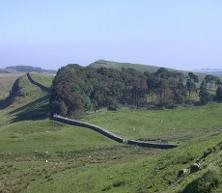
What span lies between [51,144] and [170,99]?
63489 millimetres

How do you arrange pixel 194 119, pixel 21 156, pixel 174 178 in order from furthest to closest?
1. pixel 194 119
2. pixel 21 156
3. pixel 174 178

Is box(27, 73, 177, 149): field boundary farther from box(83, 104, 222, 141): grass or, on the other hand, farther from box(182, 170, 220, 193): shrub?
box(182, 170, 220, 193): shrub

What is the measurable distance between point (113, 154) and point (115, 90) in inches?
2845

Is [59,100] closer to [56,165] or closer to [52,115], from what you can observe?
[52,115]

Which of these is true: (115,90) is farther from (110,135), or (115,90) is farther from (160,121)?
(110,135)

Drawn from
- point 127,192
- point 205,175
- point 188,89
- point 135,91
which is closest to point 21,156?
point 127,192

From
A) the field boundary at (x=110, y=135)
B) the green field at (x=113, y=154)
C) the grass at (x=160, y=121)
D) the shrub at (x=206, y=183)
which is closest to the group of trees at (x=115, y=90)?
the field boundary at (x=110, y=135)

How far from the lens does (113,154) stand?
225 ft

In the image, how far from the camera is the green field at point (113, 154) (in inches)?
1468

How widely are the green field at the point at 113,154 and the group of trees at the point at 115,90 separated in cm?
737

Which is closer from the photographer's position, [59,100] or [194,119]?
[194,119]

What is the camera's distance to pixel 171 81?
146625 millimetres

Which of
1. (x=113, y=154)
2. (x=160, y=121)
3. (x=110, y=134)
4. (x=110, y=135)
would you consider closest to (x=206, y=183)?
(x=113, y=154)

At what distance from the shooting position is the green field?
122 feet
